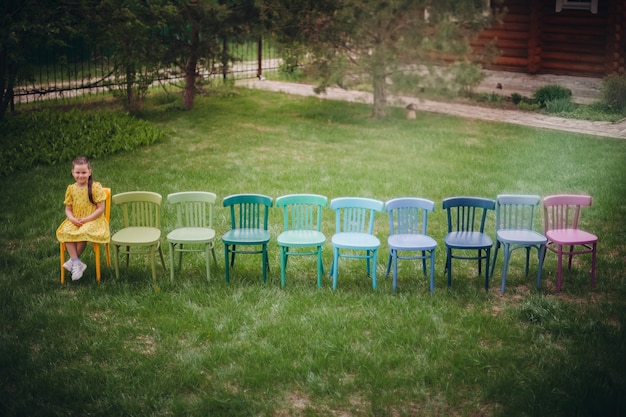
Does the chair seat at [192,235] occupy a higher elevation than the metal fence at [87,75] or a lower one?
lower

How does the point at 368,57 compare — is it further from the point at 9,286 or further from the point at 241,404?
the point at 241,404

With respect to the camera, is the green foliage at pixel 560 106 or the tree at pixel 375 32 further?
the green foliage at pixel 560 106

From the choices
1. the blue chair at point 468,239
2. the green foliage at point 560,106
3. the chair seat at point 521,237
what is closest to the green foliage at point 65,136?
the blue chair at point 468,239

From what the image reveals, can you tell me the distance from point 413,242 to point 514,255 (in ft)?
5.52

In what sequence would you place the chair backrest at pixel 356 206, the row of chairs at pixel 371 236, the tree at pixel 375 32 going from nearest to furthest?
the row of chairs at pixel 371 236, the chair backrest at pixel 356 206, the tree at pixel 375 32

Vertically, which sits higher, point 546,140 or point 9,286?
point 546,140

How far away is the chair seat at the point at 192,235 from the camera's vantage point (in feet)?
23.8

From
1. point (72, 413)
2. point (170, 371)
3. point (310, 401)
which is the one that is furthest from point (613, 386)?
point (72, 413)

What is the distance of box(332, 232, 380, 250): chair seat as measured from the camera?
7.08 meters

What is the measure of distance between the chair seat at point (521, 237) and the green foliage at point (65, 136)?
271 inches

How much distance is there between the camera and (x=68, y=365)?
19.2ft

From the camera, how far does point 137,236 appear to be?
24.2 ft

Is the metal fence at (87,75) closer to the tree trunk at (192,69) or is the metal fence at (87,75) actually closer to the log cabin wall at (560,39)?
the tree trunk at (192,69)

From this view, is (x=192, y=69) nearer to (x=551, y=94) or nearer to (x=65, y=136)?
(x=65, y=136)
